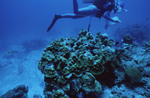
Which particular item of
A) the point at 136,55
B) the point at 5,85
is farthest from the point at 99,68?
the point at 5,85

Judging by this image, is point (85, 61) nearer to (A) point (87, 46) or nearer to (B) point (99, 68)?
(B) point (99, 68)

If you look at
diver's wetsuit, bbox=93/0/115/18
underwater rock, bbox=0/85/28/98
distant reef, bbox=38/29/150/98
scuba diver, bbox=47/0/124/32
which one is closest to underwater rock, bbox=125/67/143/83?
distant reef, bbox=38/29/150/98

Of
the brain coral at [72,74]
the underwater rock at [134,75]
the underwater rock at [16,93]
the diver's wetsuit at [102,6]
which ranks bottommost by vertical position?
the underwater rock at [134,75]

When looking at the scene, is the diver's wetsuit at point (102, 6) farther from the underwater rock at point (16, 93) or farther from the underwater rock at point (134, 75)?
the underwater rock at point (16, 93)

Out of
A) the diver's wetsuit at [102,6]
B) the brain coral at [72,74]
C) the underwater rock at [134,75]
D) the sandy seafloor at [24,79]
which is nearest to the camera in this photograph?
the brain coral at [72,74]

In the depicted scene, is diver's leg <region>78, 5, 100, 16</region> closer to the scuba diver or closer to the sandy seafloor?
the scuba diver

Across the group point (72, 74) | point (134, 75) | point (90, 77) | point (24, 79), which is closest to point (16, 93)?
point (24, 79)

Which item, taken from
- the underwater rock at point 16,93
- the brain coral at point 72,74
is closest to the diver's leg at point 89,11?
the brain coral at point 72,74

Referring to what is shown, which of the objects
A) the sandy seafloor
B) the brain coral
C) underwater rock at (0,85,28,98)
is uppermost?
the sandy seafloor

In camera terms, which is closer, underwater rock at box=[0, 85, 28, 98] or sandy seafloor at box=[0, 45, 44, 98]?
underwater rock at box=[0, 85, 28, 98]

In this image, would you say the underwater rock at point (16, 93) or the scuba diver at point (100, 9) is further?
the scuba diver at point (100, 9)

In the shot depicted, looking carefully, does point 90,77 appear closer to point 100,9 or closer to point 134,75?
point 134,75

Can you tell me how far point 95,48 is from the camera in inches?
127

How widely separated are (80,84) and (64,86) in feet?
1.16
